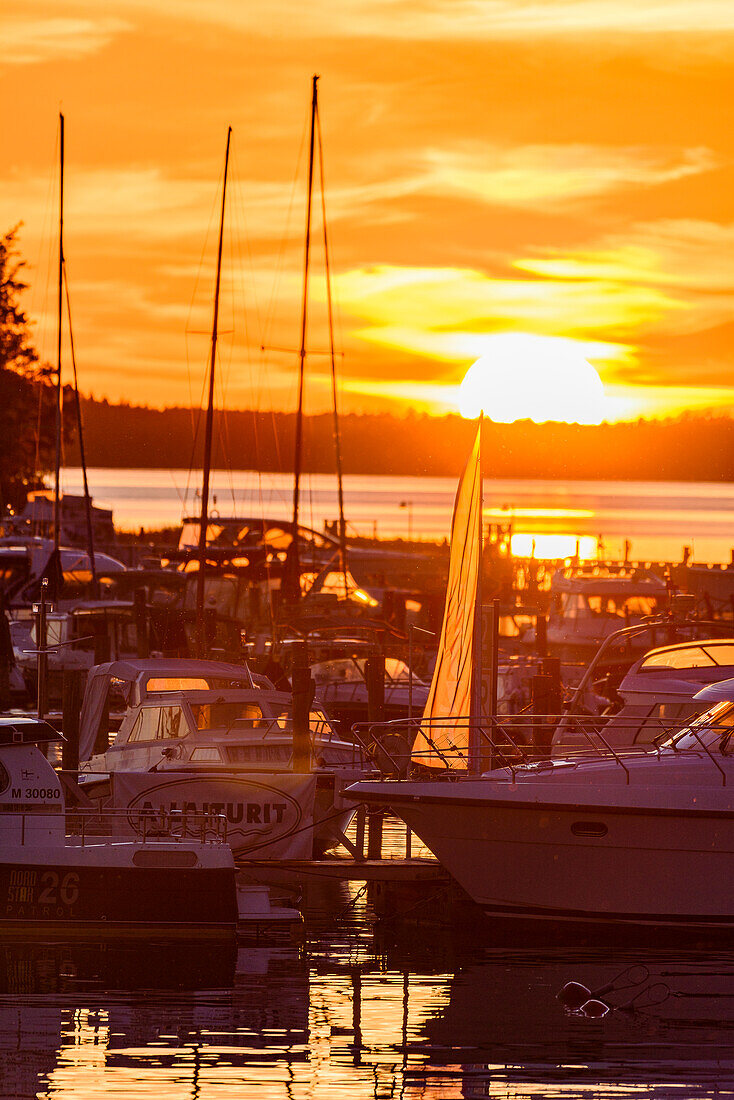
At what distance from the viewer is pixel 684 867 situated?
17047mm

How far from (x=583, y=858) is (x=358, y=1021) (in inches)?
150

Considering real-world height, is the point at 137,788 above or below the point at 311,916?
above

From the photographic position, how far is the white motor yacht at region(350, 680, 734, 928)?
55.2 feet

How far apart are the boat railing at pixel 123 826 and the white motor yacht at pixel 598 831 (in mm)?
1847

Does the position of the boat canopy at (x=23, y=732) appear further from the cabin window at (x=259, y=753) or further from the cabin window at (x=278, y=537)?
the cabin window at (x=278, y=537)

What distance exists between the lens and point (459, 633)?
66.0 feet

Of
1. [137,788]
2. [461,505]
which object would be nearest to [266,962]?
[137,788]

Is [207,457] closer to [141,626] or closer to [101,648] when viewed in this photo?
[141,626]

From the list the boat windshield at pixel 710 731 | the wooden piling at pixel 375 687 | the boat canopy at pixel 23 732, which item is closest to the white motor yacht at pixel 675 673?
the wooden piling at pixel 375 687

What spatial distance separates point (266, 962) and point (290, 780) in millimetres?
3154

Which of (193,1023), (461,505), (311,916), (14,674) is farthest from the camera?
(14,674)

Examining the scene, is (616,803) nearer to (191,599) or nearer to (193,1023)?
(193,1023)

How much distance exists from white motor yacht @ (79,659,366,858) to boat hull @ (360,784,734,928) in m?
2.22

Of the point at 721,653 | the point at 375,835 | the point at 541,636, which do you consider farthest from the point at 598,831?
the point at 541,636
